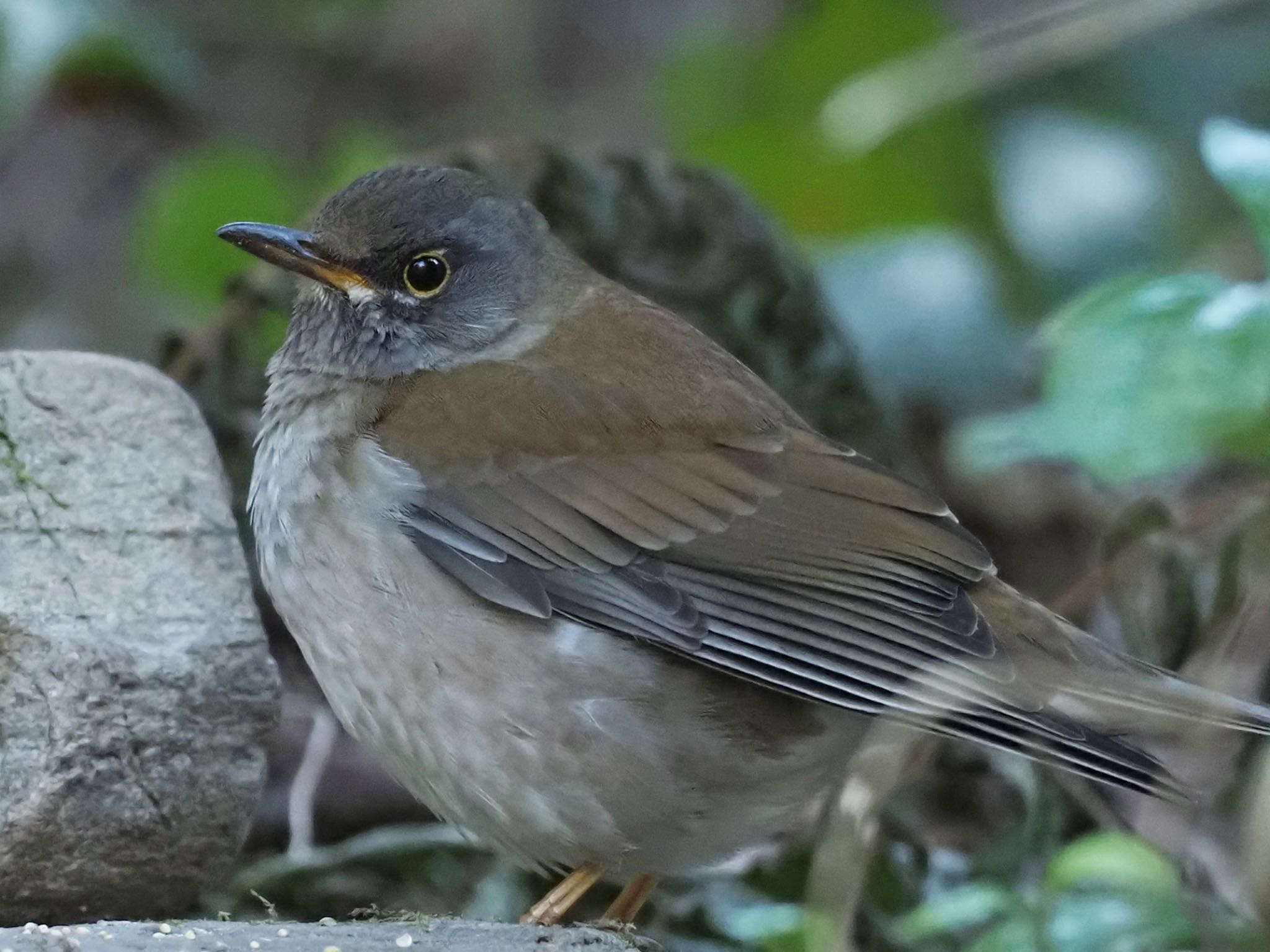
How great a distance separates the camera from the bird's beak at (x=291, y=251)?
4.18 m

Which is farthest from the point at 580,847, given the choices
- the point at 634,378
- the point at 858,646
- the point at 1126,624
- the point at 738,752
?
the point at 1126,624

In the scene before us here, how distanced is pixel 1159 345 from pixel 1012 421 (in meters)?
0.63

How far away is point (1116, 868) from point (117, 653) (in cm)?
205

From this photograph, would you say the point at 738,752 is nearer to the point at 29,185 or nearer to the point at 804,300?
the point at 804,300

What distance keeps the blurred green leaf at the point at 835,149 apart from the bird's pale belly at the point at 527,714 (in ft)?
13.2

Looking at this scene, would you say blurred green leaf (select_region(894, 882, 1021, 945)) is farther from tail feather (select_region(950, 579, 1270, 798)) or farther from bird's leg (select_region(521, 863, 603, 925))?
bird's leg (select_region(521, 863, 603, 925))

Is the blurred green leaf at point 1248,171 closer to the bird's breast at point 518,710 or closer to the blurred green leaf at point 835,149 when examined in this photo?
the bird's breast at point 518,710

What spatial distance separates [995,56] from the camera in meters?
5.71

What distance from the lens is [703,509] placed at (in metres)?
3.96

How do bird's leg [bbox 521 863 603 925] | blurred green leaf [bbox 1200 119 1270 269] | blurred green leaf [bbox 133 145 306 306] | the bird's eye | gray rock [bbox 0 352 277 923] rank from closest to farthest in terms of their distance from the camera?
gray rock [bbox 0 352 277 923] < blurred green leaf [bbox 1200 119 1270 269] < bird's leg [bbox 521 863 603 925] < the bird's eye < blurred green leaf [bbox 133 145 306 306]

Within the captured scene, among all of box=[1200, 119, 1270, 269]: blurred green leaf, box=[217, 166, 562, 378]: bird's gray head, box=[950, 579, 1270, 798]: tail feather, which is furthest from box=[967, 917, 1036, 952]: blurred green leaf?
box=[217, 166, 562, 378]: bird's gray head

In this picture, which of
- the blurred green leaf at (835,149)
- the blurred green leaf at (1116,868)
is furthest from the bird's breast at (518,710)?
the blurred green leaf at (835,149)

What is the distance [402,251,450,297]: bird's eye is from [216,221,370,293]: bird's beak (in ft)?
0.52

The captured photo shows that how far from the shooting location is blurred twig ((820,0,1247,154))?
18.0 ft
